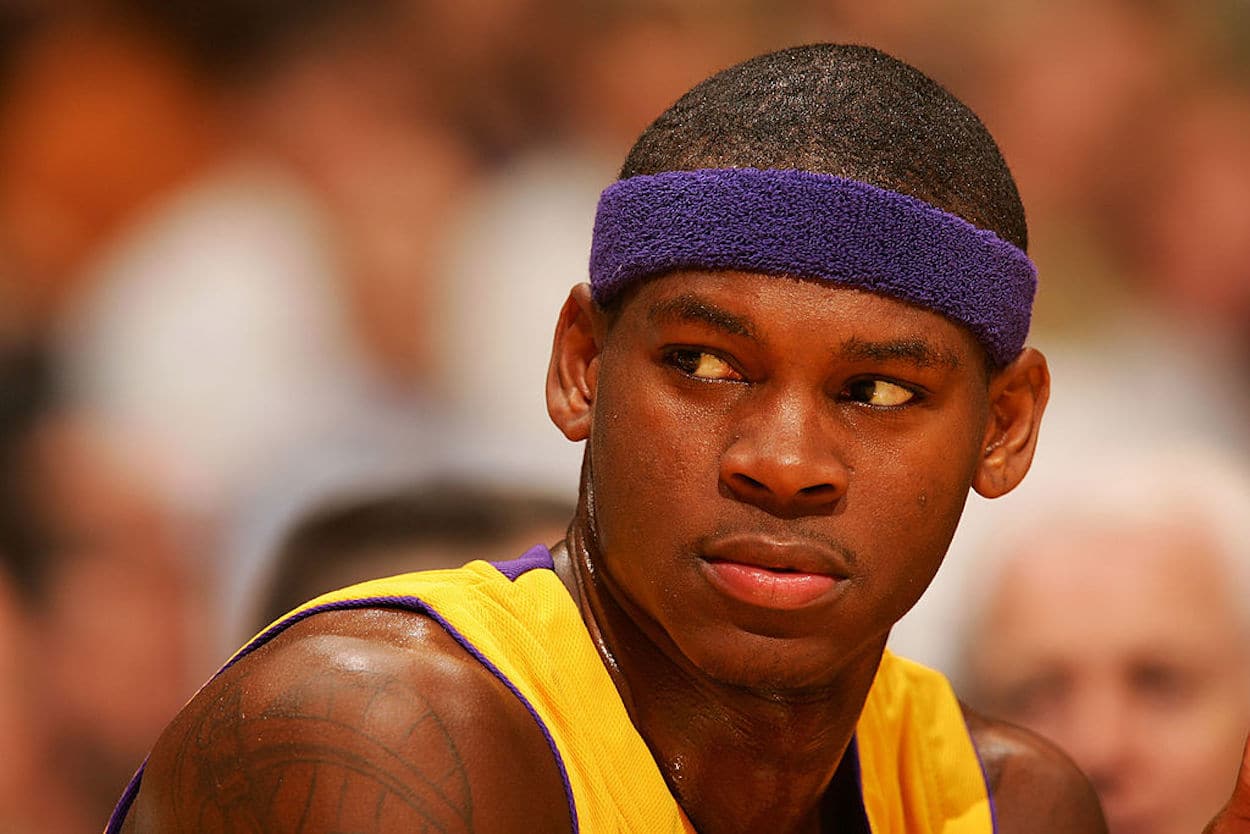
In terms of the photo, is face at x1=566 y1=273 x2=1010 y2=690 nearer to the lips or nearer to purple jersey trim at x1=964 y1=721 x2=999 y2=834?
the lips

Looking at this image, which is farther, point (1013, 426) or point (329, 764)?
point (1013, 426)

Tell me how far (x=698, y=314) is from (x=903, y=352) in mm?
211

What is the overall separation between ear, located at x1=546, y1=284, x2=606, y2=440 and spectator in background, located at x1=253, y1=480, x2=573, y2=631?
114 cm

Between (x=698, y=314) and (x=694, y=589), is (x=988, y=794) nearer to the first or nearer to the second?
(x=694, y=589)

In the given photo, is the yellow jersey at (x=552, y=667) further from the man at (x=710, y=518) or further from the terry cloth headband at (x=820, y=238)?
the terry cloth headband at (x=820, y=238)

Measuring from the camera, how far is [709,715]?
171cm

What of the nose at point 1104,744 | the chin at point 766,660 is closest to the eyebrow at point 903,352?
the chin at point 766,660

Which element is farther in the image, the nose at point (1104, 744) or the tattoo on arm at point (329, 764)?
the nose at point (1104, 744)

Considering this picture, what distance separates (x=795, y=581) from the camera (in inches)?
59.6

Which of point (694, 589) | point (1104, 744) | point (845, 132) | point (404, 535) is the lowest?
point (1104, 744)

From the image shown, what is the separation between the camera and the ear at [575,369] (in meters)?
1.78

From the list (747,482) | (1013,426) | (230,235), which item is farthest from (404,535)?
(747,482)

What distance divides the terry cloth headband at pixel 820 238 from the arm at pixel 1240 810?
23.5 inches

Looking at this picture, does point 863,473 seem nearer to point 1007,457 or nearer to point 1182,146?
point 1007,457
